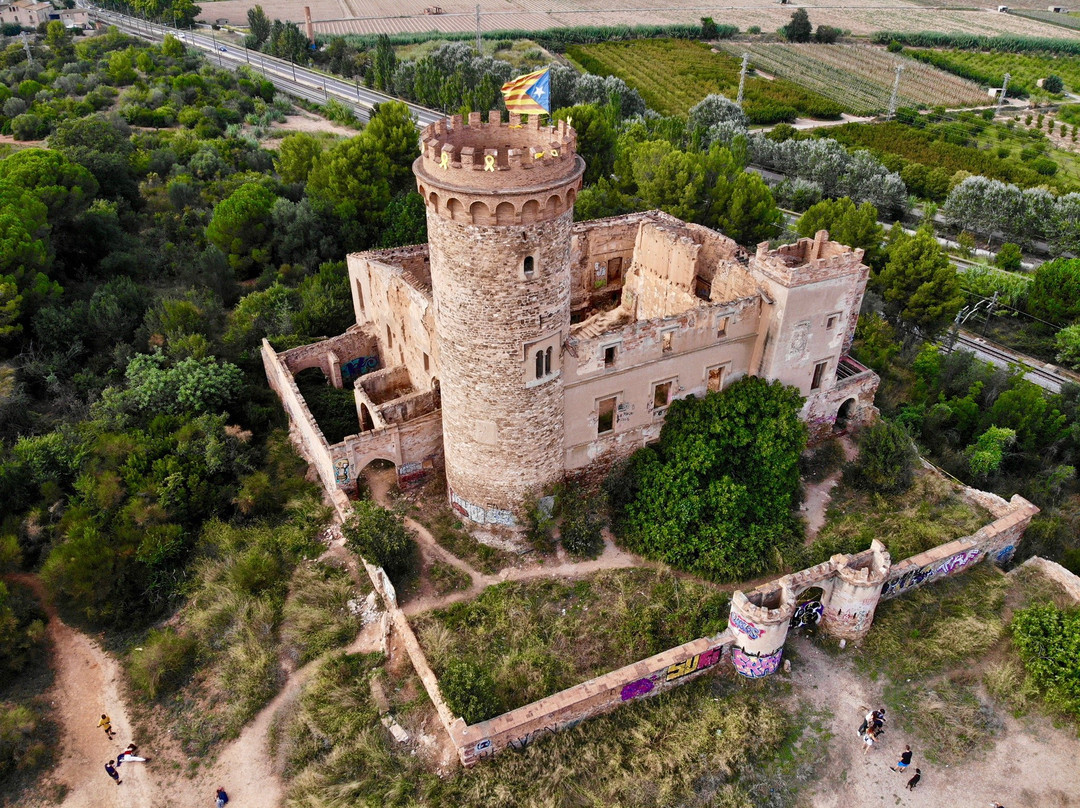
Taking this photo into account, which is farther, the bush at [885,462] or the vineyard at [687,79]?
the vineyard at [687,79]

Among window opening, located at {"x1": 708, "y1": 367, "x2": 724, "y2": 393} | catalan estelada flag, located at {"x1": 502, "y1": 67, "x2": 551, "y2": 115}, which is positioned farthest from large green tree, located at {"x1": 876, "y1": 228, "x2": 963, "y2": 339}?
catalan estelada flag, located at {"x1": 502, "y1": 67, "x2": 551, "y2": 115}

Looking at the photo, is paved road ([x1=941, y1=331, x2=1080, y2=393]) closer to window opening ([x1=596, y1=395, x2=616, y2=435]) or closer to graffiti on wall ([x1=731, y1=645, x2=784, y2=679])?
window opening ([x1=596, y1=395, x2=616, y2=435])

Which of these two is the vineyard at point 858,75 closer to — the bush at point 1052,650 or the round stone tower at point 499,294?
the bush at point 1052,650

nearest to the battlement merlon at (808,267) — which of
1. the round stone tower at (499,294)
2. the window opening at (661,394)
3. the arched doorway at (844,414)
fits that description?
the window opening at (661,394)

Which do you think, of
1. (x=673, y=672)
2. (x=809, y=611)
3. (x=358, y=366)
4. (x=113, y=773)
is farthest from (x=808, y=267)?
(x=113, y=773)

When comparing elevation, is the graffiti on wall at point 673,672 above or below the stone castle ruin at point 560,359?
below

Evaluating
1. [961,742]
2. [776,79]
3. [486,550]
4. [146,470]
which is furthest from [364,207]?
[776,79]

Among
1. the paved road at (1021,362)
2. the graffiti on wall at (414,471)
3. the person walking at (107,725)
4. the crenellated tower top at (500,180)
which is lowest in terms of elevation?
the paved road at (1021,362)
